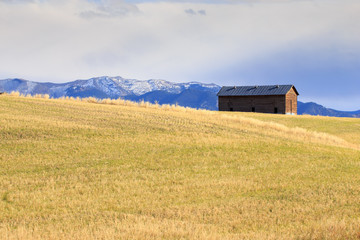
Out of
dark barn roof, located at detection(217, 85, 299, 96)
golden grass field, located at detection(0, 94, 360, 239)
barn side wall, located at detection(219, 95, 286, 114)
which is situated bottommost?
golden grass field, located at detection(0, 94, 360, 239)

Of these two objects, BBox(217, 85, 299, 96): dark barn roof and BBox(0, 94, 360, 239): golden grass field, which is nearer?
BBox(0, 94, 360, 239): golden grass field

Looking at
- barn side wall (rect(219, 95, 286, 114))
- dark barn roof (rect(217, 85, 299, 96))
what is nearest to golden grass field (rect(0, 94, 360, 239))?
barn side wall (rect(219, 95, 286, 114))

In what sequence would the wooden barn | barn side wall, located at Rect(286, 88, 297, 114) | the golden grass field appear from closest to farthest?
the golden grass field
the wooden barn
barn side wall, located at Rect(286, 88, 297, 114)

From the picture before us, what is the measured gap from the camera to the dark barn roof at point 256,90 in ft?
254

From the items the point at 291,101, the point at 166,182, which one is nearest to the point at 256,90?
the point at 291,101

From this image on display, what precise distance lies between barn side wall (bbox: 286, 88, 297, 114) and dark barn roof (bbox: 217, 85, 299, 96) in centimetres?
130

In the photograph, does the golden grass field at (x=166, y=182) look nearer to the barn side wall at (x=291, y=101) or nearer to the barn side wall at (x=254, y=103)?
the barn side wall at (x=254, y=103)

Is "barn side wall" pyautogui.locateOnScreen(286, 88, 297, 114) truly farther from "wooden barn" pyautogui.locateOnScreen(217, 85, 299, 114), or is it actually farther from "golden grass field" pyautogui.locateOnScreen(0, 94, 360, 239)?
"golden grass field" pyautogui.locateOnScreen(0, 94, 360, 239)

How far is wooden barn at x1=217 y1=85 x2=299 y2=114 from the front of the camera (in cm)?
7675

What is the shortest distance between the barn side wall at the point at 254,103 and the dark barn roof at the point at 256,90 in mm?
827

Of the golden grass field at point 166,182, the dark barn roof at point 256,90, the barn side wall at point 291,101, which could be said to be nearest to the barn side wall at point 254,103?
the dark barn roof at point 256,90

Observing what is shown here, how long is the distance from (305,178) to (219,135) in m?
11.4

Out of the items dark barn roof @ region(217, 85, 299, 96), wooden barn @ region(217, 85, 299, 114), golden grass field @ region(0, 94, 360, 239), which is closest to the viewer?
golden grass field @ region(0, 94, 360, 239)

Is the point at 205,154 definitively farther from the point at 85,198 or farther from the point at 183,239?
the point at 183,239
